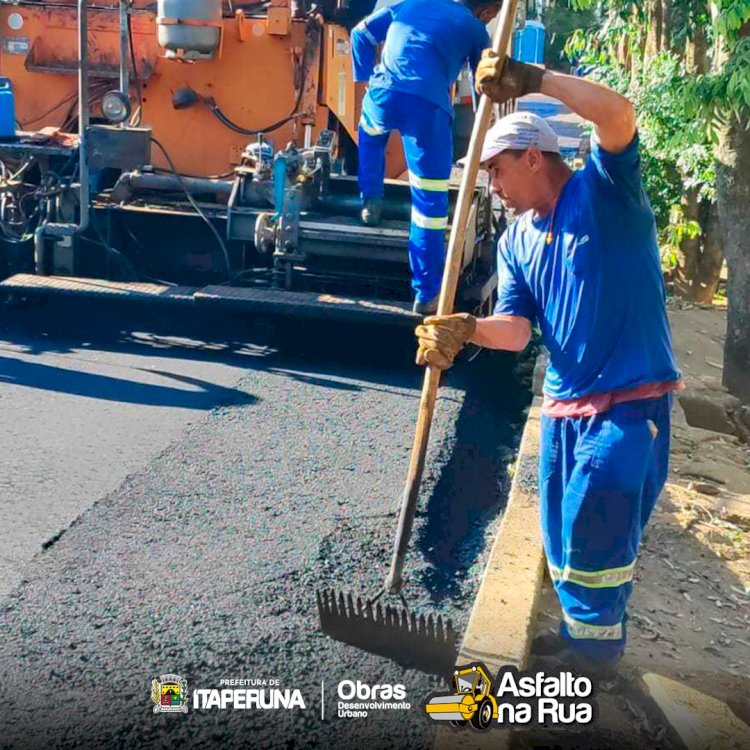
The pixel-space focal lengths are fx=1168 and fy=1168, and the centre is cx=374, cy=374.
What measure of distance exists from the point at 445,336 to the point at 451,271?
12.3 inches

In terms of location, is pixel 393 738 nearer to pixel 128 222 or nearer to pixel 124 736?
pixel 124 736

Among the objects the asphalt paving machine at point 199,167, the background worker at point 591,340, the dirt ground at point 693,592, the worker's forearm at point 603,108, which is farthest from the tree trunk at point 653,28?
the worker's forearm at point 603,108

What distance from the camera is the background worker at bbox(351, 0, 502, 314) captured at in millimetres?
6117

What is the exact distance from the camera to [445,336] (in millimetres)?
3367

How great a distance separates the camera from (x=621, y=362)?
3.14 metres

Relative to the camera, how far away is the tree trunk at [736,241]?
262 inches

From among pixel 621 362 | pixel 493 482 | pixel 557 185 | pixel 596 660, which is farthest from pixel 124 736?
pixel 493 482

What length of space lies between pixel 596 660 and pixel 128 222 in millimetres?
4752

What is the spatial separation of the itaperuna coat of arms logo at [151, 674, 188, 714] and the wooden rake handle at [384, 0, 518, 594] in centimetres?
84

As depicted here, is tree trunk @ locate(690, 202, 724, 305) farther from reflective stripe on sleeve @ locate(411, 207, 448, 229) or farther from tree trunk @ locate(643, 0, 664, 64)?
reflective stripe on sleeve @ locate(411, 207, 448, 229)

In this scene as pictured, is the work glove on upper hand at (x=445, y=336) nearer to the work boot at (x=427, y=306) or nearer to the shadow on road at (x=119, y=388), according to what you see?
the shadow on road at (x=119, y=388)

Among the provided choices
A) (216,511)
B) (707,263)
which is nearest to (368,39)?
(216,511)

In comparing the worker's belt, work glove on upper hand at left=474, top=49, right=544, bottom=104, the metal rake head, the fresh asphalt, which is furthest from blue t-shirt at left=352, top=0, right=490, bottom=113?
the worker's belt

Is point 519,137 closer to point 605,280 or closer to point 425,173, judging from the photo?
point 605,280
